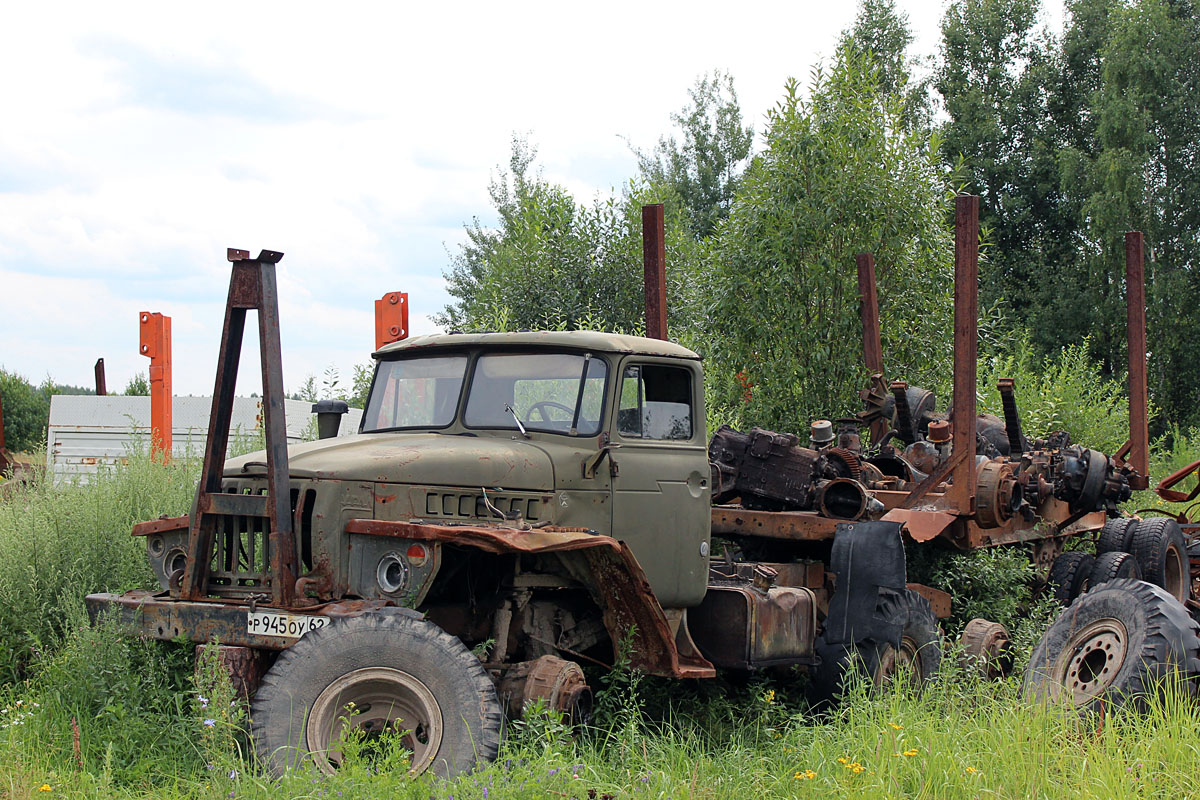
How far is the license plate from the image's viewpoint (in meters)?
5.27

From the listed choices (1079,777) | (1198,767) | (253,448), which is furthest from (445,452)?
(253,448)

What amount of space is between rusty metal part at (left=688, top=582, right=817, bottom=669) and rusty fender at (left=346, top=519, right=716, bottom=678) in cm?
41

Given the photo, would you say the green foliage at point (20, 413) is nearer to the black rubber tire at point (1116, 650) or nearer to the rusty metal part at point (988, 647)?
the rusty metal part at point (988, 647)

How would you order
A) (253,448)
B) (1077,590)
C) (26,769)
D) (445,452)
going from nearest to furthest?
(26,769) < (445,452) < (1077,590) < (253,448)

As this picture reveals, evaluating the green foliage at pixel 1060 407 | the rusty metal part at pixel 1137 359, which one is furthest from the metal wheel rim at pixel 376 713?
the green foliage at pixel 1060 407

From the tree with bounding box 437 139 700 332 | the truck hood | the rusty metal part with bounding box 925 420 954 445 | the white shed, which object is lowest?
the truck hood

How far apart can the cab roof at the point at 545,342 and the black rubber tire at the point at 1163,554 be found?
6142mm

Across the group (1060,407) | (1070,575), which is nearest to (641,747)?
(1070,575)

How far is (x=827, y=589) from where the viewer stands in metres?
8.95

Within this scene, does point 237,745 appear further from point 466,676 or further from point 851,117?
point 851,117

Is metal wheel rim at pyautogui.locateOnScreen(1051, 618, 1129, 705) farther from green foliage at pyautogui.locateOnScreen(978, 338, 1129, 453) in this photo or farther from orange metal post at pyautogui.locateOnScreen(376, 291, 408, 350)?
green foliage at pyautogui.locateOnScreen(978, 338, 1129, 453)

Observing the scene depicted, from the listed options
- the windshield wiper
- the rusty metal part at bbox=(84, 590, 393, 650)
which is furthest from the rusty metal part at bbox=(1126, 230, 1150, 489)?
the rusty metal part at bbox=(84, 590, 393, 650)

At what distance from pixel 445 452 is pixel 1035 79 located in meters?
30.9

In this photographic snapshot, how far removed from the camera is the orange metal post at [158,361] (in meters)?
12.2
